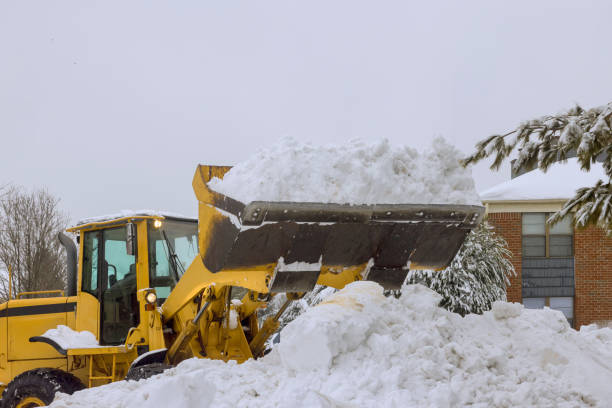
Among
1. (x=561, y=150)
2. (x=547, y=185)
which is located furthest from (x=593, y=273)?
(x=561, y=150)

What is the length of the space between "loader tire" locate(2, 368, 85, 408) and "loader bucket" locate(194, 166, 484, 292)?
7.45 ft

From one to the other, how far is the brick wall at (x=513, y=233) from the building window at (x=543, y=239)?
0.30 meters

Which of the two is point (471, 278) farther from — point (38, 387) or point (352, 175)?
point (38, 387)

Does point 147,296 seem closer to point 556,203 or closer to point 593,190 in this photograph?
point 593,190

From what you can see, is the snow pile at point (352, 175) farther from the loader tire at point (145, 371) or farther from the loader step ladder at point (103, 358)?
the loader step ladder at point (103, 358)

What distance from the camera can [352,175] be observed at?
502 centimetres

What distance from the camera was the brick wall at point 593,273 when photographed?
19.3 metres

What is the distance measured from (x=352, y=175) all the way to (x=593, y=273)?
16.8 meters

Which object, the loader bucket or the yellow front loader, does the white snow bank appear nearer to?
the yellow front loader

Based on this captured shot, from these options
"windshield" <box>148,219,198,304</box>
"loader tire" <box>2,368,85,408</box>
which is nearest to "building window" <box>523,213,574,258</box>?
"windshield" <box>148,219,198,304</box>

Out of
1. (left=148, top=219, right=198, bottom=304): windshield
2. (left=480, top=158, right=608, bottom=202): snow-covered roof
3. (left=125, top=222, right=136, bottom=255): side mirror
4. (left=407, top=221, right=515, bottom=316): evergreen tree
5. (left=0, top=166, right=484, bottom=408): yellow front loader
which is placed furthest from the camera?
(left=480, top=158, right=608, bottom=202): snow-covered roof

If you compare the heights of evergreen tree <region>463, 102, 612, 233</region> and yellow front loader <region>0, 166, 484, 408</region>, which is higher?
evergreen tree <region>463, 102, 612, 233</region>

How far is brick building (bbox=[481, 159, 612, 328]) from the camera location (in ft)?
63.4

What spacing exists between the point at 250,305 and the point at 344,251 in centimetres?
185
